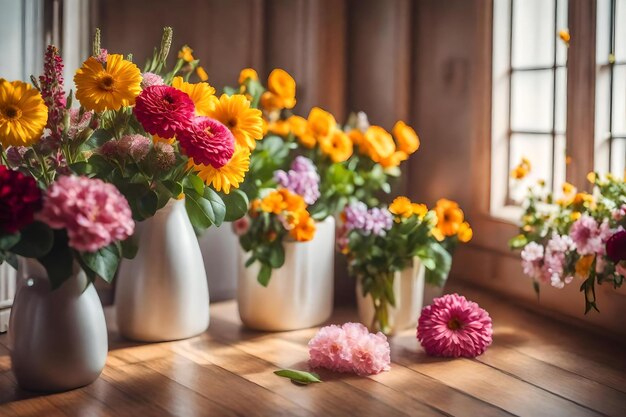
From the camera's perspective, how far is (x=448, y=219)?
1930 mm

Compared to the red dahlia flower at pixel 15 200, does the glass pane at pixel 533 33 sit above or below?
above

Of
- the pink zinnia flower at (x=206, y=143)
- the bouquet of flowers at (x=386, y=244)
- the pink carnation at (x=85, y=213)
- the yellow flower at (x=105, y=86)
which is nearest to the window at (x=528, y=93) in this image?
the bouquet of flowers at (x=386, y=244)

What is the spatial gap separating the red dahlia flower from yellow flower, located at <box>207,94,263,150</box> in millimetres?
401

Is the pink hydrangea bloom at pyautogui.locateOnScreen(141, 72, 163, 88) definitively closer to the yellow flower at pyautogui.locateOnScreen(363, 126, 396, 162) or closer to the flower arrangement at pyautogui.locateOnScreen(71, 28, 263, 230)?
the flower arrangement at pyautogui.locateOnScreen(71, 28, 263, 230)

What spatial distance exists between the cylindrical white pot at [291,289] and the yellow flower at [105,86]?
1.79ft

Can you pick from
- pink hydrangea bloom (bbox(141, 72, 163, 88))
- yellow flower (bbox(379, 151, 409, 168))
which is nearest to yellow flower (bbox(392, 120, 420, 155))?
yellow flower (bbox(379, 151, 409, 168))

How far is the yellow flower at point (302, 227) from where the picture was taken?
184cm

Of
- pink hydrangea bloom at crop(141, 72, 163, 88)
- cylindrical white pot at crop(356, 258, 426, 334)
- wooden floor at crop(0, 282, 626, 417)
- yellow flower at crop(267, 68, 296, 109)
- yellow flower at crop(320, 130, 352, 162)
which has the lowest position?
wooden floor at crop(0, 282, 626, 417)

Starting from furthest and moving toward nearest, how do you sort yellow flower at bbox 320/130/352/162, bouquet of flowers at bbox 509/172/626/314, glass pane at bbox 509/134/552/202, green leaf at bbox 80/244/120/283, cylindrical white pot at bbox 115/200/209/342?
glass pane at bbox 509/134/552/202 < yellow flower at bbox 320/130/352/162 < cylindrical white pot at bbox 115/200/209/342 < bouquet of flowers at bbox 509/172/626/314 < green leaf at bbox 80/244/120/283

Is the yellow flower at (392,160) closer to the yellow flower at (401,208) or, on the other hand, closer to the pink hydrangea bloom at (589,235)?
the yellow flower at (401,208)

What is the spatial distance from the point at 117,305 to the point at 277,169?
45 cm

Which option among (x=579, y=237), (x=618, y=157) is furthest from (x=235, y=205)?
(x=618, y=157)

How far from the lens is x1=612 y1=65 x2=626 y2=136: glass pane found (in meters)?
1.87

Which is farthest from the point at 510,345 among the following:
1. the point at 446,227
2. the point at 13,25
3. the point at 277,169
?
the point at 13,25
